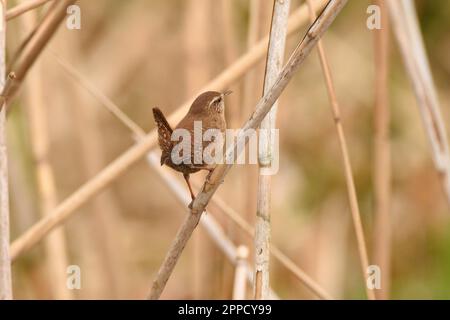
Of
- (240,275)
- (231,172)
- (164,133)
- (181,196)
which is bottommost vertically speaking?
(240,275)

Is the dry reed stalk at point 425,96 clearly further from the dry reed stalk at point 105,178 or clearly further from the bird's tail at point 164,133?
the bird's tail at point 164,133

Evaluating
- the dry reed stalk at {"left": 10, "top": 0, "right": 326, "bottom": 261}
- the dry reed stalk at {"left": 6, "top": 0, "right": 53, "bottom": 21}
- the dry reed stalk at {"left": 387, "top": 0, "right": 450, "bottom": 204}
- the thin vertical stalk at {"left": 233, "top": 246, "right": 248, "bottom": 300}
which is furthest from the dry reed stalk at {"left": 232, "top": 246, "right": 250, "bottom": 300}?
the dry reed stalk at {"left": 6, "top": 0, "right": 53, "bottom": 21}

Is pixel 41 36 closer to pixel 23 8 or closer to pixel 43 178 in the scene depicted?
pixel 23 8

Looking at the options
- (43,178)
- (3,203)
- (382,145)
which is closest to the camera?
(3,203)

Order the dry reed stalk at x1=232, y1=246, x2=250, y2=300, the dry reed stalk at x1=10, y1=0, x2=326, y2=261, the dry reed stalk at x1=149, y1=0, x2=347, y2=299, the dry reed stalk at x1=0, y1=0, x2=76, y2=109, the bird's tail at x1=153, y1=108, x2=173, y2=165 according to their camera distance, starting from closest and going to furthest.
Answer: the dry reed stalk at x1=149, y1=0, x2=347, y2=299, the bird's tail at x1=153, y1=108, x2=173, y2=165, the dry reed stalk at x1=0, y1=0, x2=76, y2=109, the dry reed stalk at x1=10, y1=0, x2=326, y2=261, the dry reed stalk at x1=232, y1=246, x2=250, y2=300

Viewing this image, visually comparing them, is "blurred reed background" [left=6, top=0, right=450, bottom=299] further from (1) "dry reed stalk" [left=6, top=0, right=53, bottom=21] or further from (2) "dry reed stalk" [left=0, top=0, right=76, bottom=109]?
(1) "dry reed stalk" [left=6, top=0, right=53, bottom=21]

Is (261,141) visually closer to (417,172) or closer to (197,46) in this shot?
(197,46)

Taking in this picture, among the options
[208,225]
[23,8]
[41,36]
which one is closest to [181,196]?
[208,225]
